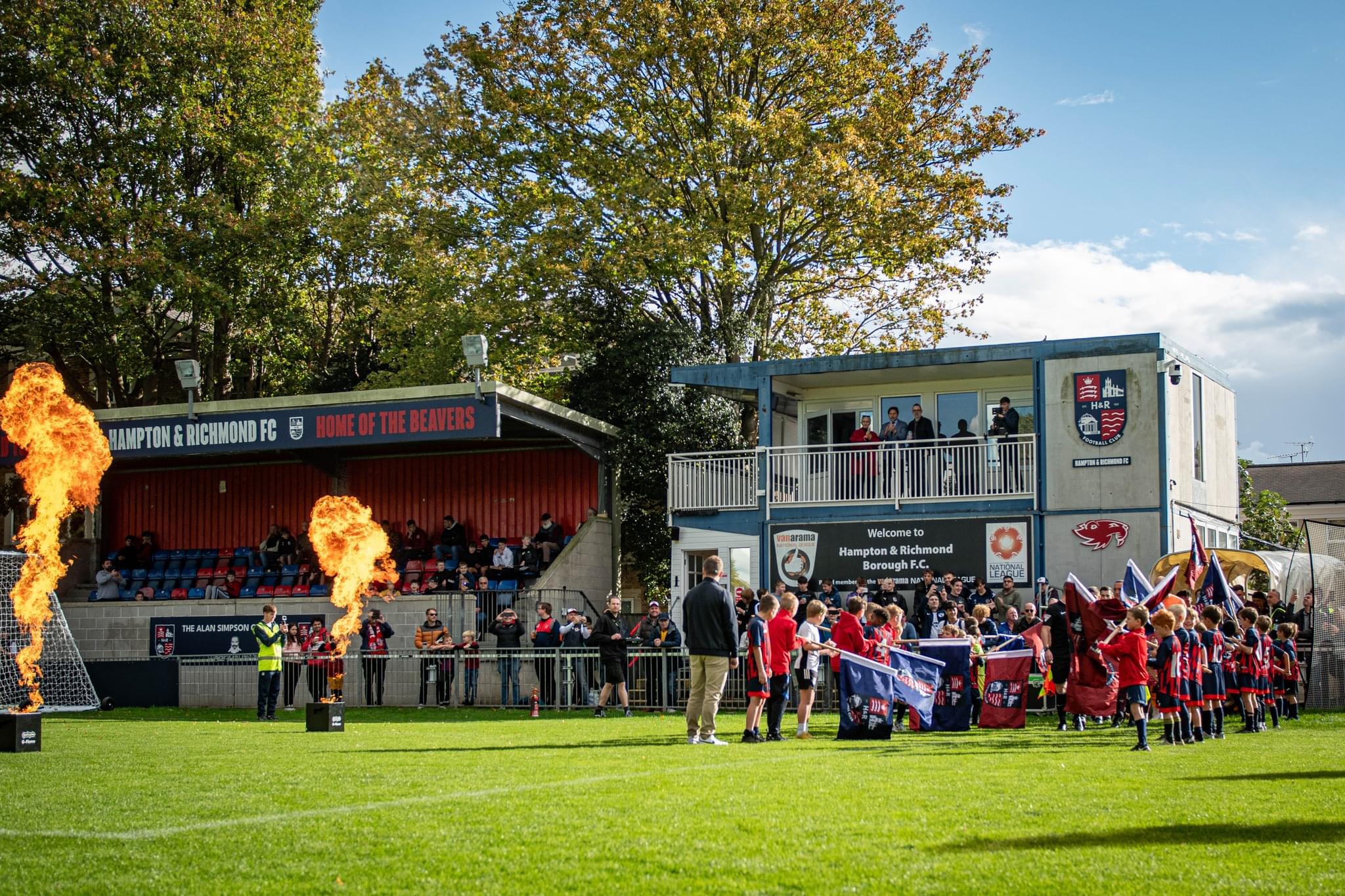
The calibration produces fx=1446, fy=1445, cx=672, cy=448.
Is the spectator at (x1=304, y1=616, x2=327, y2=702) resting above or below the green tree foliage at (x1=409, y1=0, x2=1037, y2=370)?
below

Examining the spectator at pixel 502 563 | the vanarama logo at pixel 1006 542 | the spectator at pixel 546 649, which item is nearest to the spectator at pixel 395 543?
the spectator at pixel 502 563

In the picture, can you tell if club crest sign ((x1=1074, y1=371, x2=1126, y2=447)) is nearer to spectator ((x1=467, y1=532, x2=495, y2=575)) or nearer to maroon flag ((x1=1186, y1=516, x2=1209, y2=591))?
maroon flag ((x1=1186, y1=516, x2=1209, y2=591))

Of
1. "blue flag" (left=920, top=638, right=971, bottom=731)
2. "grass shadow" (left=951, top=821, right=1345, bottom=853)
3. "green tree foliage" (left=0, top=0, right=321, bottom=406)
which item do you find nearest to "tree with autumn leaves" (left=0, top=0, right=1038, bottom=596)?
"green tree foliage" (left=0, top=0, right=321, bottom=406)

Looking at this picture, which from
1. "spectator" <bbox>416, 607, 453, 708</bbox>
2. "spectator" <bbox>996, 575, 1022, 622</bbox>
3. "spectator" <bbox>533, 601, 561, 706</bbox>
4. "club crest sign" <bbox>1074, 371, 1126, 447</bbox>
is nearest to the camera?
"spectator" <bbox>996, 575, 1022, 622</bbox>

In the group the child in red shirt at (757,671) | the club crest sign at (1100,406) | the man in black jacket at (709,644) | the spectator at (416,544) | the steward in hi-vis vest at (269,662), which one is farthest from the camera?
the spectator at (416,544)

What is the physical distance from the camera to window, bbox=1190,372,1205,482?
28.6m

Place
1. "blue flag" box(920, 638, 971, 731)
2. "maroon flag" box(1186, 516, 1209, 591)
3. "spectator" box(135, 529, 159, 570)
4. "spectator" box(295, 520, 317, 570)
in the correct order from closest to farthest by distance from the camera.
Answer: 1. "blue flag" box(920, 638, 971, 731)
2. "maroon flag" box(1186, 516, 1209, 591)
3. "spectator" box(295, 520, 317, 570)
4. "spectator" box(135, 529, 159, 570)

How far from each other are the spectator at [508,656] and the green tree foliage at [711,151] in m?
10.3

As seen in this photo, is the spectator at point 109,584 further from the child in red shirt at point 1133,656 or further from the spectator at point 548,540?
the child in red shirt at point 1133,656

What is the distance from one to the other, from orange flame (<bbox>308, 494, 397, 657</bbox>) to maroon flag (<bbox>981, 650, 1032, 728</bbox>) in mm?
10875

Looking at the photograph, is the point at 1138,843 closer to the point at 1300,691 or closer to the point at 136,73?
the point at 1300,691

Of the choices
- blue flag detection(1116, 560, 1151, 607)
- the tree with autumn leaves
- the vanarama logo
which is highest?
the tree with autumn leaves

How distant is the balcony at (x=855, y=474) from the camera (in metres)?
27.9

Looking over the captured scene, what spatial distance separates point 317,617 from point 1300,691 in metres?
18.6
